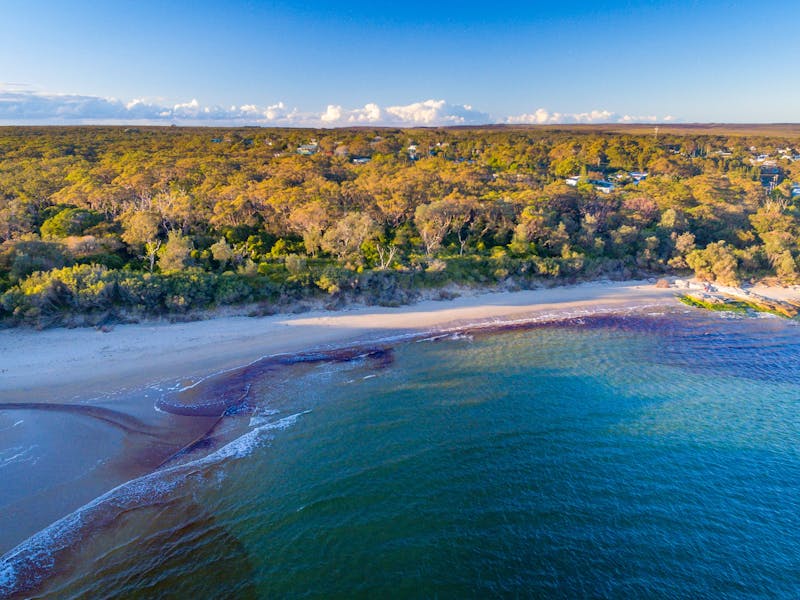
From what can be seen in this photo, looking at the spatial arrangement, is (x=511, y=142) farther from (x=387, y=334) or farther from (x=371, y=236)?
(x=387, y=334)

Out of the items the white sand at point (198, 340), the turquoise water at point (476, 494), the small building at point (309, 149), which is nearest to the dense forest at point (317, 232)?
the white sand at point (198, 340)

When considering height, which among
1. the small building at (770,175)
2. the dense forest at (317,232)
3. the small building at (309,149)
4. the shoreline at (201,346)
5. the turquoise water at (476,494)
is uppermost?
the small building at (309,149)

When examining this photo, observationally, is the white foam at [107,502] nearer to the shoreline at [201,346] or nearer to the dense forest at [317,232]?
the shoreline at [201,346]

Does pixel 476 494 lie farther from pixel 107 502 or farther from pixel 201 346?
pixel 201 346

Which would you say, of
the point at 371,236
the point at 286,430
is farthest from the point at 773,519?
the point at 371,236

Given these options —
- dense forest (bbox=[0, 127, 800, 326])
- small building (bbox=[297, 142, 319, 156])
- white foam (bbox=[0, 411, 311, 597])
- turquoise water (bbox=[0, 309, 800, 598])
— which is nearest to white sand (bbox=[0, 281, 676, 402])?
dense forest (bbox=[0, 127, 800, 326])

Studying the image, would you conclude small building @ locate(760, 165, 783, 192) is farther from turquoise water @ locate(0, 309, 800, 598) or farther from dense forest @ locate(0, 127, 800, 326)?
turquoise water @ locate(0, 309, 800, 598)

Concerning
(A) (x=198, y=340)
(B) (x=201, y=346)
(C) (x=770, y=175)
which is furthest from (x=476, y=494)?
(C) (x=770, y=175)
